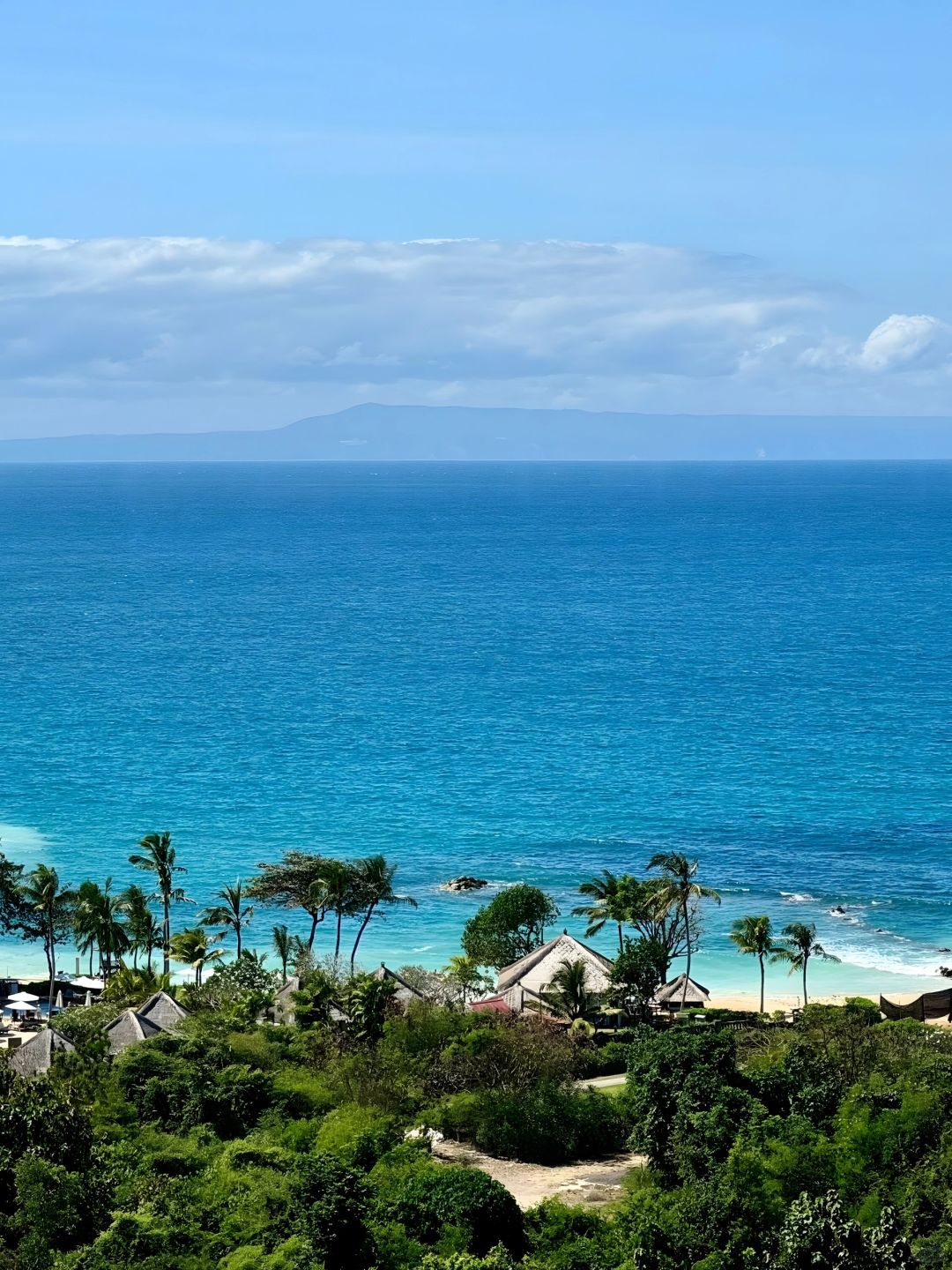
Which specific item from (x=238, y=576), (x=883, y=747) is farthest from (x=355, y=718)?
(x=238, y=576)

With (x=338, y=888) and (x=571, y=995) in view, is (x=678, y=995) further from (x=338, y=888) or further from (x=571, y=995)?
(x=338, y=888)

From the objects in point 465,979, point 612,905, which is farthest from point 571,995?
point 612,905

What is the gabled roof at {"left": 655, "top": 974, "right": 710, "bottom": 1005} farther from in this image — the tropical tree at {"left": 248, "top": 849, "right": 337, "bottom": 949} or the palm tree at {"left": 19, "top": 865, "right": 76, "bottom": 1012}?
the palm tree at {"left": 19, "top": 865, "right": 76, "bottom": 1012}

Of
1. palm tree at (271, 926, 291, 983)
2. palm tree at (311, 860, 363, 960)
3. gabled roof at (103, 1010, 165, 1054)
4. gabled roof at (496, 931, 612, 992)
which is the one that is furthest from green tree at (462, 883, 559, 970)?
gabled roof at (103, 1010, 165, 1054)

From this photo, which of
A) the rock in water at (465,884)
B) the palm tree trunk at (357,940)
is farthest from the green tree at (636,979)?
the rock in water at (465,884)

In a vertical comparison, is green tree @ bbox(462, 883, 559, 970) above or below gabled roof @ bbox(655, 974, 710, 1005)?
above
